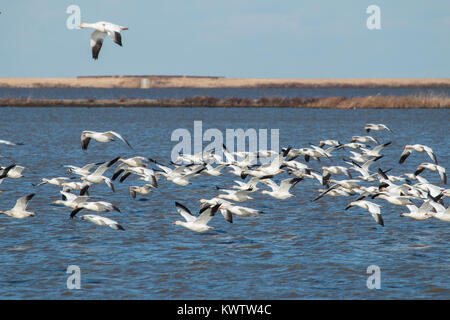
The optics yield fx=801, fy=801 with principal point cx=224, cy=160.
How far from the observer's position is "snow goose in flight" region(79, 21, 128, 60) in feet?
56.9

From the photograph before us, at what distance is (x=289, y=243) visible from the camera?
19.8 metres

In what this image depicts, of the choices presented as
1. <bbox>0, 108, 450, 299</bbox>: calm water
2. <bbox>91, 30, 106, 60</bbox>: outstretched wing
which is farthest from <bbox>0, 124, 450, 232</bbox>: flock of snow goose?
<bbox>91, 30, 106, 60</bbox>: outstretched wing

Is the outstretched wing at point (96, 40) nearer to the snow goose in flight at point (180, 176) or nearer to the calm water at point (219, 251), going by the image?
the calm water at point (219, 251)

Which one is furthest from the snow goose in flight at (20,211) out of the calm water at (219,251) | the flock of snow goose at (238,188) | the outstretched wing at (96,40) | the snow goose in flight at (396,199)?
the snow goose in flight at (396,199)

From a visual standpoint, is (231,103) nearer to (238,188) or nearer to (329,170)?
(329,170)

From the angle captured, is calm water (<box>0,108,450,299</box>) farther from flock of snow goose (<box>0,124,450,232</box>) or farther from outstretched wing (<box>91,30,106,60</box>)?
outstretched wing (<box>91,30,106,60</box>)

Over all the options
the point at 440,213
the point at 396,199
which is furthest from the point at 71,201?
the point at 440,213

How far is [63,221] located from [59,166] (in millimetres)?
15515

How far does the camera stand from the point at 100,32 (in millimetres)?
18500

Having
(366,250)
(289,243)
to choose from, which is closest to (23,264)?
(289,243)

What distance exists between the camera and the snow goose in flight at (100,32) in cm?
1734

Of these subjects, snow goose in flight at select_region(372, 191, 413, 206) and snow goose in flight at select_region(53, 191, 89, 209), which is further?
snow goose in flight at select_region(53, 191, 89, 209)

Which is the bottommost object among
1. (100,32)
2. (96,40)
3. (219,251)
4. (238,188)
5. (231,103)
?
(219,251)

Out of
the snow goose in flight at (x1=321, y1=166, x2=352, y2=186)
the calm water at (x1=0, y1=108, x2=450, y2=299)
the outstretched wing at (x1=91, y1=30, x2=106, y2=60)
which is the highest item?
the outstretched wing at (x1=91, y1=30, x2=106, y2=60)
